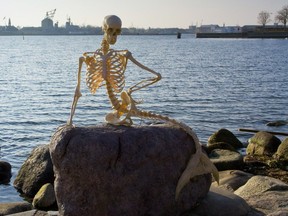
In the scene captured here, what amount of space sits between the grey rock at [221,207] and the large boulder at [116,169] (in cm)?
75

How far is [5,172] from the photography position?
15156 mm

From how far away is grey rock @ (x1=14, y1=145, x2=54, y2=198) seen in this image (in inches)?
521

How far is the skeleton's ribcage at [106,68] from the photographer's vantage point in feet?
27.5

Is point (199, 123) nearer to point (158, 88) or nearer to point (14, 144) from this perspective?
point (14, 144)

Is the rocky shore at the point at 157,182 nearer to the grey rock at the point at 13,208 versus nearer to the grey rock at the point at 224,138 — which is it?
the grey rock at the point at 13,208

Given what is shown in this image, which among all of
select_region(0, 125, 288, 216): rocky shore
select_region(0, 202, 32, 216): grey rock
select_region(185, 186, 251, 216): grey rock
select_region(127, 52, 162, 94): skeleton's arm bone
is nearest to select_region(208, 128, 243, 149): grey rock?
select_region(0, 125, 288, 216): rocky shore

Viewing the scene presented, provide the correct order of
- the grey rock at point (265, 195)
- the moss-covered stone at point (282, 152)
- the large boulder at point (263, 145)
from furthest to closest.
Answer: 1. the large boulder at point (263, 145)
2. the moss-covered stone at point (282, 152)
3. the grey rock at point (265, 195)

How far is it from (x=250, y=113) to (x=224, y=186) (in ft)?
46.8

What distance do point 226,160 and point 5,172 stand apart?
6060 mm

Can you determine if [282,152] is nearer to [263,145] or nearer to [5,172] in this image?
[263,145]

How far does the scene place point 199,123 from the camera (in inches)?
895

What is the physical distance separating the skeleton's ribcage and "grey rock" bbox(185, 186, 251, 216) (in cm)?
236

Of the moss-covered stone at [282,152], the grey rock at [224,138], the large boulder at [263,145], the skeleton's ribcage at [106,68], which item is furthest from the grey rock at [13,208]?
the large boulder at [263,145]

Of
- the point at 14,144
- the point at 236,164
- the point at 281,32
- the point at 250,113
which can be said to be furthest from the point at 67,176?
the point at 281,32
